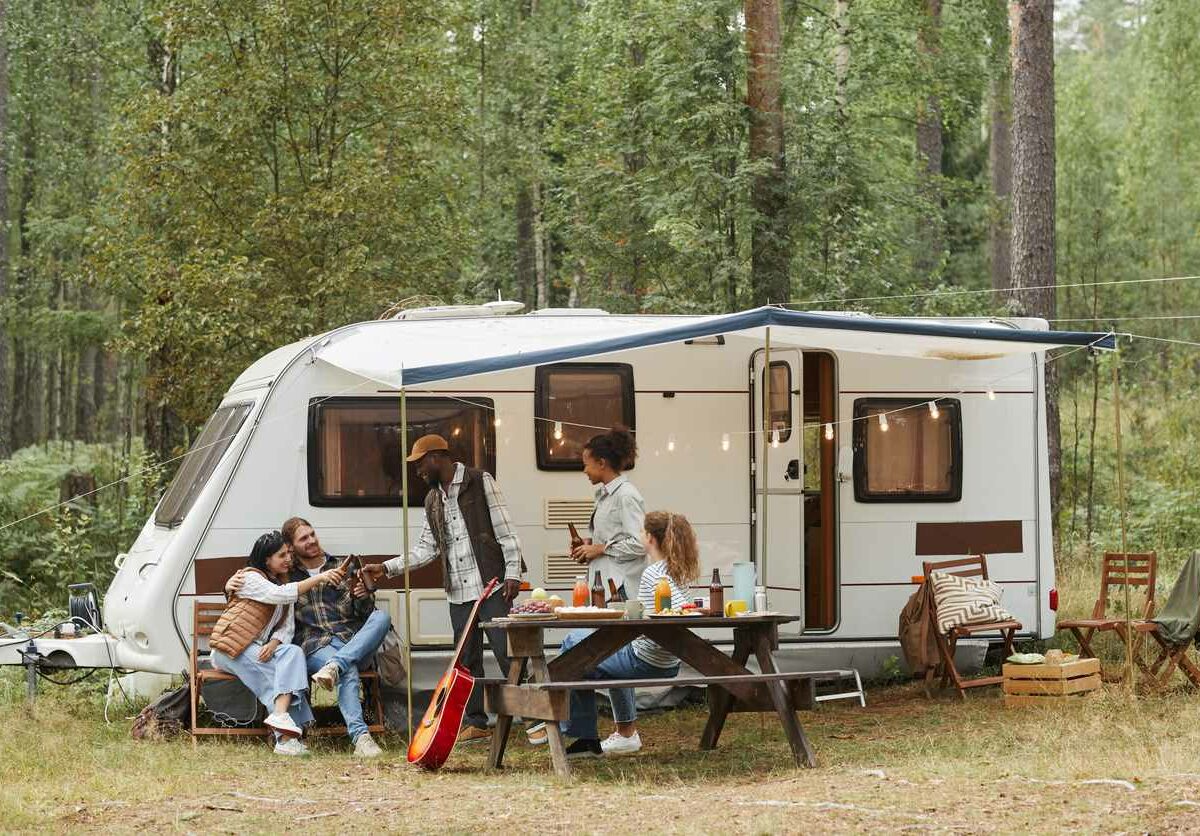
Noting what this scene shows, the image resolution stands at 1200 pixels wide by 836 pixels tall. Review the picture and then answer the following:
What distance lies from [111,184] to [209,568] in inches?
271

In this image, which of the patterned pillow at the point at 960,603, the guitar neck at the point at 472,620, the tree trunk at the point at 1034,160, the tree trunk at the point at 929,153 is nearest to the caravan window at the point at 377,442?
the guitar neck at the point at 472,620

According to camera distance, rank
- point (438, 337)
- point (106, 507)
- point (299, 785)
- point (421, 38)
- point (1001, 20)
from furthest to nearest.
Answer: point (1001, 20) → point (106, 507) → point (421, 38) → point (438, 337) → point (299, 785)

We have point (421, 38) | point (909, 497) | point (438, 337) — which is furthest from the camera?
point (421, 38)

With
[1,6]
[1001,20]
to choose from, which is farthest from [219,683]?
[1001,20]

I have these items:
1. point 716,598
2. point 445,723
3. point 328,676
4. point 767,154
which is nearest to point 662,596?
point 716,598

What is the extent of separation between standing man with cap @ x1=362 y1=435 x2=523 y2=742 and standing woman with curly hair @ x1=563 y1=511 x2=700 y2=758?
65cm

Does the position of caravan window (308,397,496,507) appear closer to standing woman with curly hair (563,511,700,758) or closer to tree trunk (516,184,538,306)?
standing woman with curly hair (563,511,700,758)

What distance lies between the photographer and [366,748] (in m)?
7.79

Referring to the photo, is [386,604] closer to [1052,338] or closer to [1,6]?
[1052,338]

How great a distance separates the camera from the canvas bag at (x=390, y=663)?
27.1 ft

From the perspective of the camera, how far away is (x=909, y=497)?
30.9 feet

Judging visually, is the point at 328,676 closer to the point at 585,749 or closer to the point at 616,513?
the point at 585,749

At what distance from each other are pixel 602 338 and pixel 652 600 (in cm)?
161

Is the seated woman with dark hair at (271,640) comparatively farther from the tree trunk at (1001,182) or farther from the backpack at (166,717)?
the tree trunk at (1001,182)
